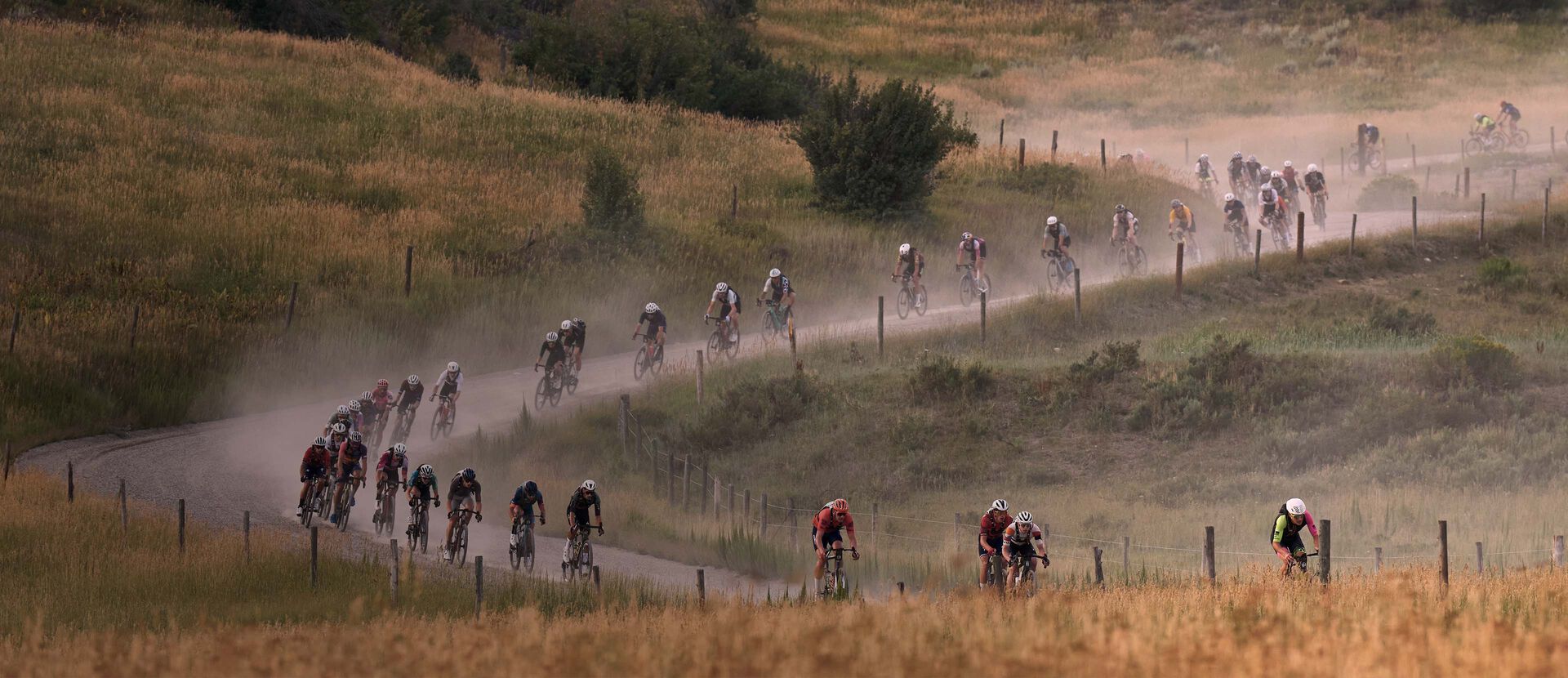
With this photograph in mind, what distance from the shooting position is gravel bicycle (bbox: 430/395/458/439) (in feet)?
99.7

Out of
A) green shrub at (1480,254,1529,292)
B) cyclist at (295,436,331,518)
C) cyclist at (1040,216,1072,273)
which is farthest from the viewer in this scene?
green shrub at (1480,254,1529,292)

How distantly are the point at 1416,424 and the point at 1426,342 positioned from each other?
7.01 m

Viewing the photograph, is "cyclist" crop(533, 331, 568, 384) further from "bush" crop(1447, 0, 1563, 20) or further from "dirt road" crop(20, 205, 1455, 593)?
"bush" crop(1447, 0, 1563, 20)

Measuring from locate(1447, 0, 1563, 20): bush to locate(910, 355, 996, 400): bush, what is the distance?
69.9 m

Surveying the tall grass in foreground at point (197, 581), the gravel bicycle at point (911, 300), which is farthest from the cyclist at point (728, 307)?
the tall grass in foreground at point (197, 581)

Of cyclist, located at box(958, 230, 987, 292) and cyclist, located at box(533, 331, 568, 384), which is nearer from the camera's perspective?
cyclist, located at box(533, 331, 568, 384)

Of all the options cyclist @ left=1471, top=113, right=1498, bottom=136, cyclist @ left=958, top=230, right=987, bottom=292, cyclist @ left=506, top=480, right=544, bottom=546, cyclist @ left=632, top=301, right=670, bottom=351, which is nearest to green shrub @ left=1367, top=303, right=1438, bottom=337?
cyclist @ left=958, top=230, right=987, bottom=292

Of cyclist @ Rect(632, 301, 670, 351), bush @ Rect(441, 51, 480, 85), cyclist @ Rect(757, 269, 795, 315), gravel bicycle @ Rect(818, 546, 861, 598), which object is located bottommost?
gravel bicycle @ Rect(818, 546, 861, 598)

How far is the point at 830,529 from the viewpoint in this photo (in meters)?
19.4

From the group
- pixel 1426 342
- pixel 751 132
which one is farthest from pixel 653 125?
pixel 1426 342

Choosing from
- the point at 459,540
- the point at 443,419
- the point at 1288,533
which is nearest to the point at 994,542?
the point at 1288,533

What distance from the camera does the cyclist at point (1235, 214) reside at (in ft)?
136

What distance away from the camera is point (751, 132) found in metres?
59.9

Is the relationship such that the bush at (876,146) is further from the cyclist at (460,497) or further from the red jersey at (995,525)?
the red jersey at (995,525)
